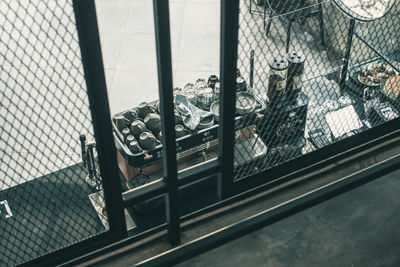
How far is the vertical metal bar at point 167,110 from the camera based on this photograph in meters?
1.73

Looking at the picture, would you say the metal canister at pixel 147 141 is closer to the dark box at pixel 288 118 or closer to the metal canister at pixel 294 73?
the dark box at pixel 288 118

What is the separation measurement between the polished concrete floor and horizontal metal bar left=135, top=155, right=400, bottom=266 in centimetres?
5

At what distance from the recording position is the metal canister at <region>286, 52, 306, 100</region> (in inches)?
166

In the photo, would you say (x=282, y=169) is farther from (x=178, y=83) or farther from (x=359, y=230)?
(x=178, y=83)

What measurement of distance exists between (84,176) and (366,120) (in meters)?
2.56

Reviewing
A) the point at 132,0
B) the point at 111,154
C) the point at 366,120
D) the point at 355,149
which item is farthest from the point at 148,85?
the point at 111,154

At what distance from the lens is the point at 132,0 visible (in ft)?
26.0

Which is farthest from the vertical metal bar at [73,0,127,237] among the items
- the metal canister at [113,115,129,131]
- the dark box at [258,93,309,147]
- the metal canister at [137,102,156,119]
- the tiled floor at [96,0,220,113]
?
the tiled floor at [96,0,220,113]

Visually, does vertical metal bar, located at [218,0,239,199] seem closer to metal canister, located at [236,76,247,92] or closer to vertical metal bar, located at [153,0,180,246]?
vertical metal bar, located at [153,0,180,246]

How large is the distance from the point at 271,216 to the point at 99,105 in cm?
120

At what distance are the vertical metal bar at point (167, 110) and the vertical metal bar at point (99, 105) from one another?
0.71ft

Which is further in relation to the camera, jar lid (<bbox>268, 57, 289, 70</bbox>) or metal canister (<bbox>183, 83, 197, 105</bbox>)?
metal canister (<bbox>183, 83, 197, 105</bbox>)

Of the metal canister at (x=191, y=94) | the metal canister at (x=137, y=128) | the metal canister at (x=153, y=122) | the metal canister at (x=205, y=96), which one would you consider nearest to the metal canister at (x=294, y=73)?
the metal canister at (x=205, y=96)

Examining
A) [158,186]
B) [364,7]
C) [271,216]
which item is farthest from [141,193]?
[364,7]
